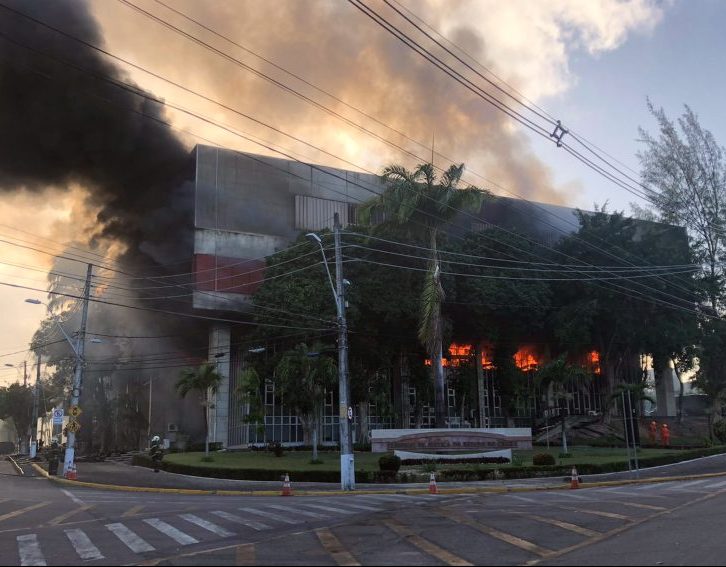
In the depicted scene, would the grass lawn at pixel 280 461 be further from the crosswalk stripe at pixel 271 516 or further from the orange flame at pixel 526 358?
the orange flame at pixel 526 358

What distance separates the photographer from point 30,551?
9828 millimetres

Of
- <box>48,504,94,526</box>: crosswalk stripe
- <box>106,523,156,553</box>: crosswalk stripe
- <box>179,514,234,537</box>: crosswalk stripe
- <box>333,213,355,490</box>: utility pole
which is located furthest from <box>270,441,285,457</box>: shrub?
<box>106,523,156,553</box>: crosswalk stripe

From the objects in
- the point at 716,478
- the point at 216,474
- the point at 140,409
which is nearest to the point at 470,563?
the point at 716,478

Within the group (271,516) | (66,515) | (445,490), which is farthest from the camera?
(445,490)

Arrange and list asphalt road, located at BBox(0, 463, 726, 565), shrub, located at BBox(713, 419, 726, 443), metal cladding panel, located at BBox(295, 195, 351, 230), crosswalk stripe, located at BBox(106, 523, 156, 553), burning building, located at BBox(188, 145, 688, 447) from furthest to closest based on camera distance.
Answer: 1. metal cladding panel, located at BBox(295, 195, 351, 230)
2. burning building, located at BBox(188, 145, 688, 447)
3. shrub, located at BBox(713, 419, 726, 443)
4. crosswalk stripe, located at BBox(106, 523, 156, 553)
5. asphalt road, located at BBox(0, 463, 726, 565)

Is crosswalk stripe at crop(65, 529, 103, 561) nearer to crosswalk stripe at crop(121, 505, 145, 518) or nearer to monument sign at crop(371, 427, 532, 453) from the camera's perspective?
crosswalk stripe at crop(121, 505, 145, 518)

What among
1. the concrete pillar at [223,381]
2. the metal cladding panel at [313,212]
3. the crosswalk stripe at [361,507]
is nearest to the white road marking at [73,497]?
the crosswalk stripe at [361,507]

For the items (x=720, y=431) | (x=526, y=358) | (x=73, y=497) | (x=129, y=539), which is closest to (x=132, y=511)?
(x=129, y=539)

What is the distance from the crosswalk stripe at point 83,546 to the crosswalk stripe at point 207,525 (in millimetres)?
2053

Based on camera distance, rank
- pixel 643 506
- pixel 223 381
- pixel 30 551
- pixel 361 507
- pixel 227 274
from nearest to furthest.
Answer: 1. pixel 30 551
2. pixel 643 506
3. pixel 361 507
4. pixel 227 274
5. pixel 223 381

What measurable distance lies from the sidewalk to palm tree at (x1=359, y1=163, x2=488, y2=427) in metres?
11.0

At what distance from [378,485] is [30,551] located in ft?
50.0

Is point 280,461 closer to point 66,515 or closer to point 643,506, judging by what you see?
point 66,515

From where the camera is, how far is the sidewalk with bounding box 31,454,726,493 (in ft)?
71.6
